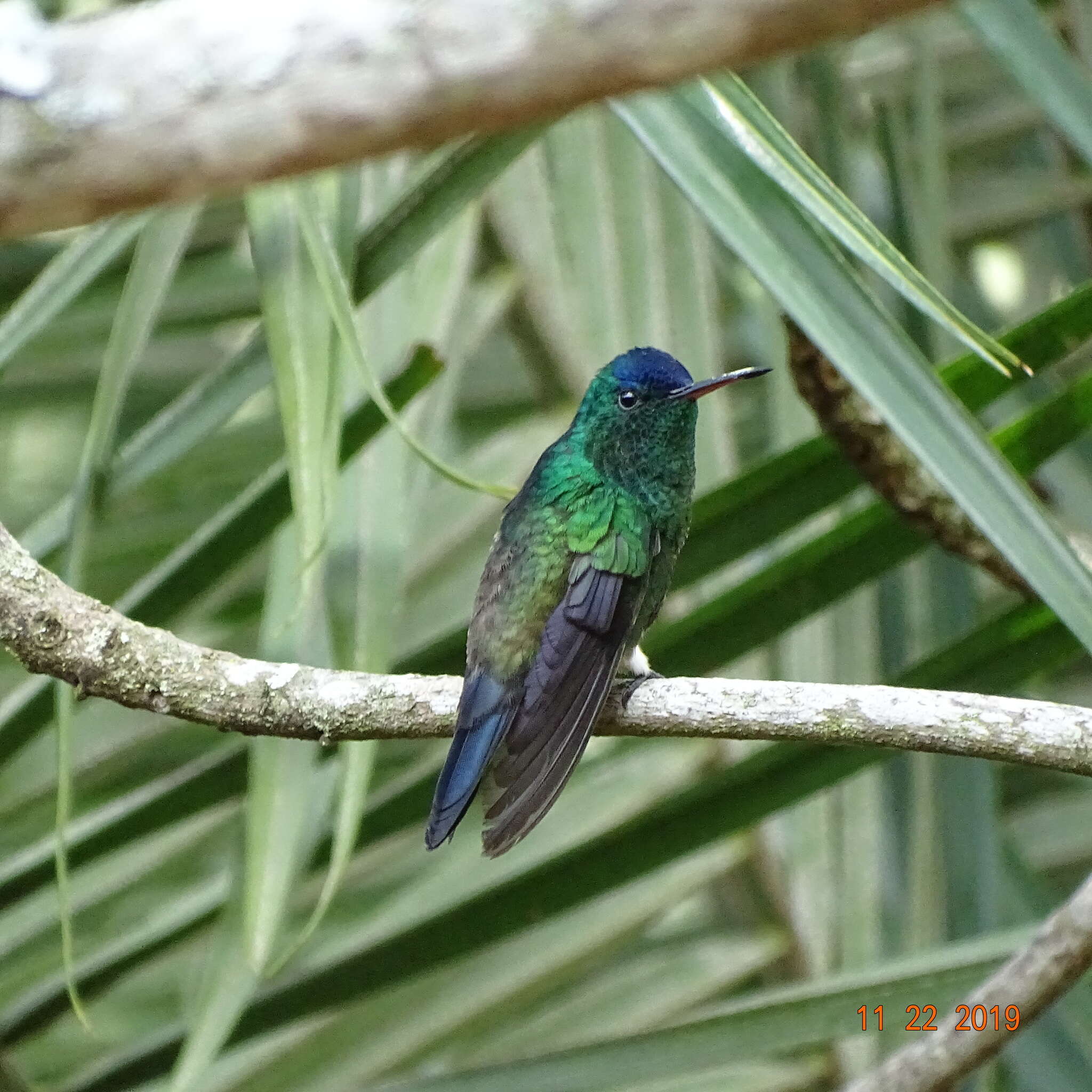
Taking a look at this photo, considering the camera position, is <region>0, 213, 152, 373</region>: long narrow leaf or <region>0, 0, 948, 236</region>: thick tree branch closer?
<region>0, 0, 948, 236</region>: thick tree branch

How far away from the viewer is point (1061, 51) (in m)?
1.56

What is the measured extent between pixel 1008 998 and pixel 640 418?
1.00 meters

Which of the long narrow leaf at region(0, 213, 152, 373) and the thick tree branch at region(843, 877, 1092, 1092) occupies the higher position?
the long narrow leaf at region(0, 213, 152, 373)

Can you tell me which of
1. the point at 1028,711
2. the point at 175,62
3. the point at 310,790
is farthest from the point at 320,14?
the point at 310,790

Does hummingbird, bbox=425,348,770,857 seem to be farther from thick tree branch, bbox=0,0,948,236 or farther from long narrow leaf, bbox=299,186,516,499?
thick tree branch, bbox=0,0,948,236

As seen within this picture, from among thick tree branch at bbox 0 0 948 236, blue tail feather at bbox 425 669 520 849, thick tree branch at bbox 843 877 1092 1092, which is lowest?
thick tree branch at bbox 843 877 1092 1092

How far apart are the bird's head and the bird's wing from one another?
0.20m

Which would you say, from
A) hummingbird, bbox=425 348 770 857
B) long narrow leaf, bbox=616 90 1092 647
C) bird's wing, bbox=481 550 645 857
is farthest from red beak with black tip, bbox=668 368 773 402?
long narrow leaf, bbox=616 90 1092 647

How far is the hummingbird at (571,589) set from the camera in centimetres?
170

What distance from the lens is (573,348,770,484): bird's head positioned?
2.18m

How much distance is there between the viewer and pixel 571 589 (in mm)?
2043

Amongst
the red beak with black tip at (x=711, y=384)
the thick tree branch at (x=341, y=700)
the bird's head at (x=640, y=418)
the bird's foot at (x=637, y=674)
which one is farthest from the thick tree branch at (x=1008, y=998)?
the bird's head at (x=640, y=418)

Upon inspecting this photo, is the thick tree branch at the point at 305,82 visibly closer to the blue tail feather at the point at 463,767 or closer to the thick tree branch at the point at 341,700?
the thick tree branch at the point at 341,700

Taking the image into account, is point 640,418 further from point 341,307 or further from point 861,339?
point 341,307
